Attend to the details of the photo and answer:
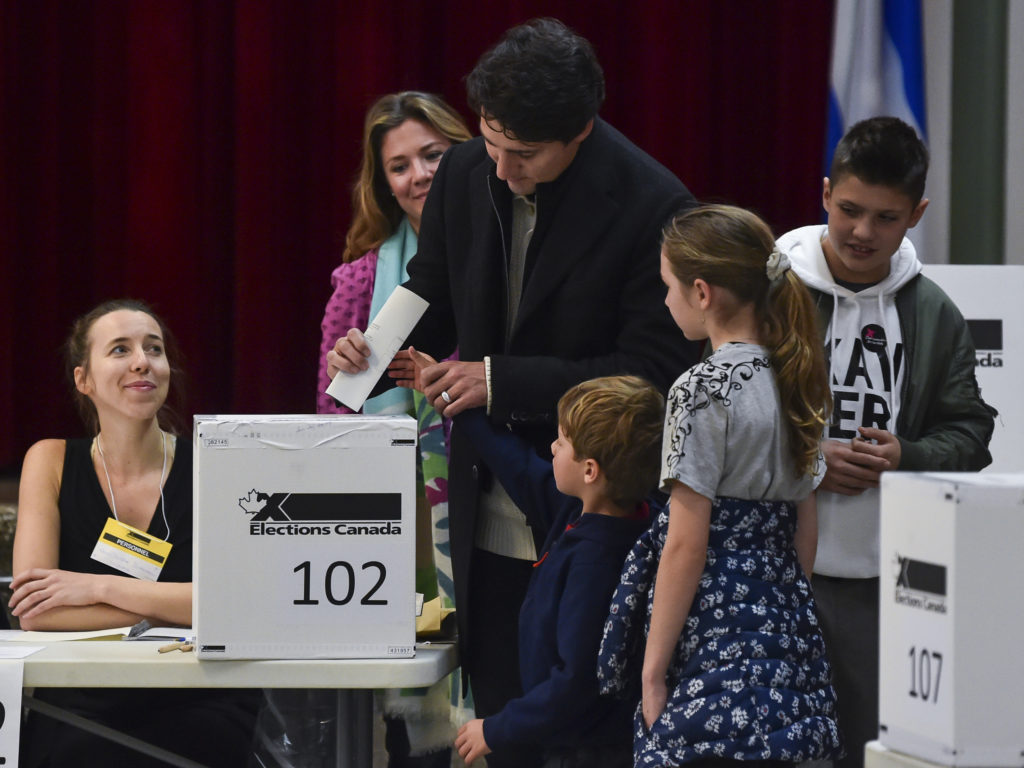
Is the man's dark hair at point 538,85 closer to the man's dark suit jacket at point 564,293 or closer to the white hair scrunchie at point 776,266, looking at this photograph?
the man's dark suit jacket at point 564,293

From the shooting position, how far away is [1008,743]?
4.58 feet

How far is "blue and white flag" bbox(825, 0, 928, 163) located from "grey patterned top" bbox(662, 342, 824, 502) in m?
2.10

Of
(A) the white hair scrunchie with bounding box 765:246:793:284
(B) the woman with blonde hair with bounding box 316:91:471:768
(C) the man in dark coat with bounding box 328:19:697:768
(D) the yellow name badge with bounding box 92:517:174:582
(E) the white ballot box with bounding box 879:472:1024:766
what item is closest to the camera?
(E) the white ballot box with bounding box 879:472:1024:766

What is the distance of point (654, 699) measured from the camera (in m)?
1.82

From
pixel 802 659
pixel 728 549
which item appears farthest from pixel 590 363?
pixel 802 659

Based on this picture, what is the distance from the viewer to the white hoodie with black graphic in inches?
87.8

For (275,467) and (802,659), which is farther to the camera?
(275,467)

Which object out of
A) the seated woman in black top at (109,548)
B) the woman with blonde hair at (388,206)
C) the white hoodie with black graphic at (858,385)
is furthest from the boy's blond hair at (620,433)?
the woman with blonde hair at (388,206)

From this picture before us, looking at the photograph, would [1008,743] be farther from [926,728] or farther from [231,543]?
[231,543]

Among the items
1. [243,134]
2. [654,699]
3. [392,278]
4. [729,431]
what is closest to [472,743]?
[654,699]

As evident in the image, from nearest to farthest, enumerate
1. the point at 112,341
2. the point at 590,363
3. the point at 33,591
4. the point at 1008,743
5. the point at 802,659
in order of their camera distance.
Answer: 1. the point at 1008,743
2. the point at 802,659
3. the point at 590,363
4. the point at 33,591
5. the point at 112,341

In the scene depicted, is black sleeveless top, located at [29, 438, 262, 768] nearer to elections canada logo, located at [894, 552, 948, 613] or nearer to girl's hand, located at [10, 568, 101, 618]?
girl's hand, located at [10, 568, 101, 618]

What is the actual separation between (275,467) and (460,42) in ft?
7.68

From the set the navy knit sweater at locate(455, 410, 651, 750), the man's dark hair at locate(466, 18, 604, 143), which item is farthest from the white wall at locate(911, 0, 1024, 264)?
the navy knit sweater at locate(455, 410, 651, 750)
